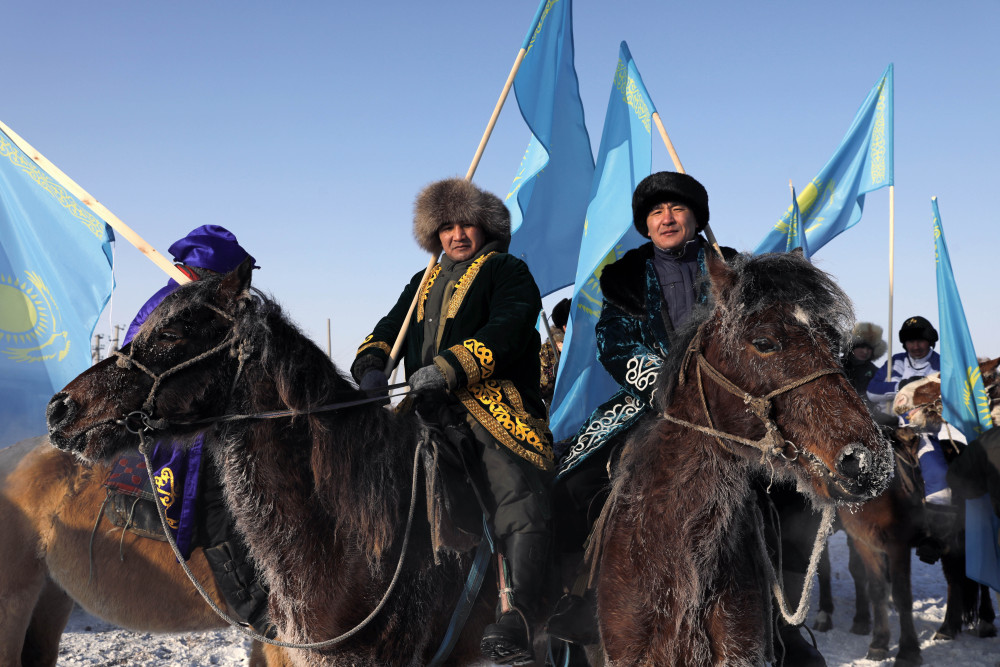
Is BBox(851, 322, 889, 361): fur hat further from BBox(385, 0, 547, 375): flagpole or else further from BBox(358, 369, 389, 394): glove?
BBox(358, 369, 389, 394): glove

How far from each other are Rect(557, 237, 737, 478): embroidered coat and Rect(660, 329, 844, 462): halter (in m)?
0.37

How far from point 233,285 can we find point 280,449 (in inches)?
28.8

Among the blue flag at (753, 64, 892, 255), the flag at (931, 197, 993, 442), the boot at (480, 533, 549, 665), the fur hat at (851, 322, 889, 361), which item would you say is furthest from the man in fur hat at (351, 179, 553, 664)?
the fur hat at (851, 322, 889, 361)

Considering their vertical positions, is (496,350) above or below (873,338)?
below

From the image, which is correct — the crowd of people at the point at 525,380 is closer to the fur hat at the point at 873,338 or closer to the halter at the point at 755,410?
the halter at the point at 755,410

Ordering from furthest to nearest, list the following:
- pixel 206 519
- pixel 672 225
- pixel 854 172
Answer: pixel 854 172, pixel 206 519, pixel 672 225

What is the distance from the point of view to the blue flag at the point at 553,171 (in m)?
7.45

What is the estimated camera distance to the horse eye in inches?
102

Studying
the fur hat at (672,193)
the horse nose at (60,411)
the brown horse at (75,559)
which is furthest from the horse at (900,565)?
the horse nose at (60,411)

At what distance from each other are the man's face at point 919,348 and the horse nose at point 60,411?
10.7 meters

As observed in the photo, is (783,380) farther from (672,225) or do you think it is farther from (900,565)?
(900,565)

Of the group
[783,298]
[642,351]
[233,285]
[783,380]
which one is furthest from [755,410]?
[233,285]

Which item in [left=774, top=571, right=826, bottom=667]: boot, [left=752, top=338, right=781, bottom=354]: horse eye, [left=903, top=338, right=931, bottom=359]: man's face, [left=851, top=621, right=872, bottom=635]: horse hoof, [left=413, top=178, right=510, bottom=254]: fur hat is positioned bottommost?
[left=851, top=621, right=872, bottom=635]: horse hoof

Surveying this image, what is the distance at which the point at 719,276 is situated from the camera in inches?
110
